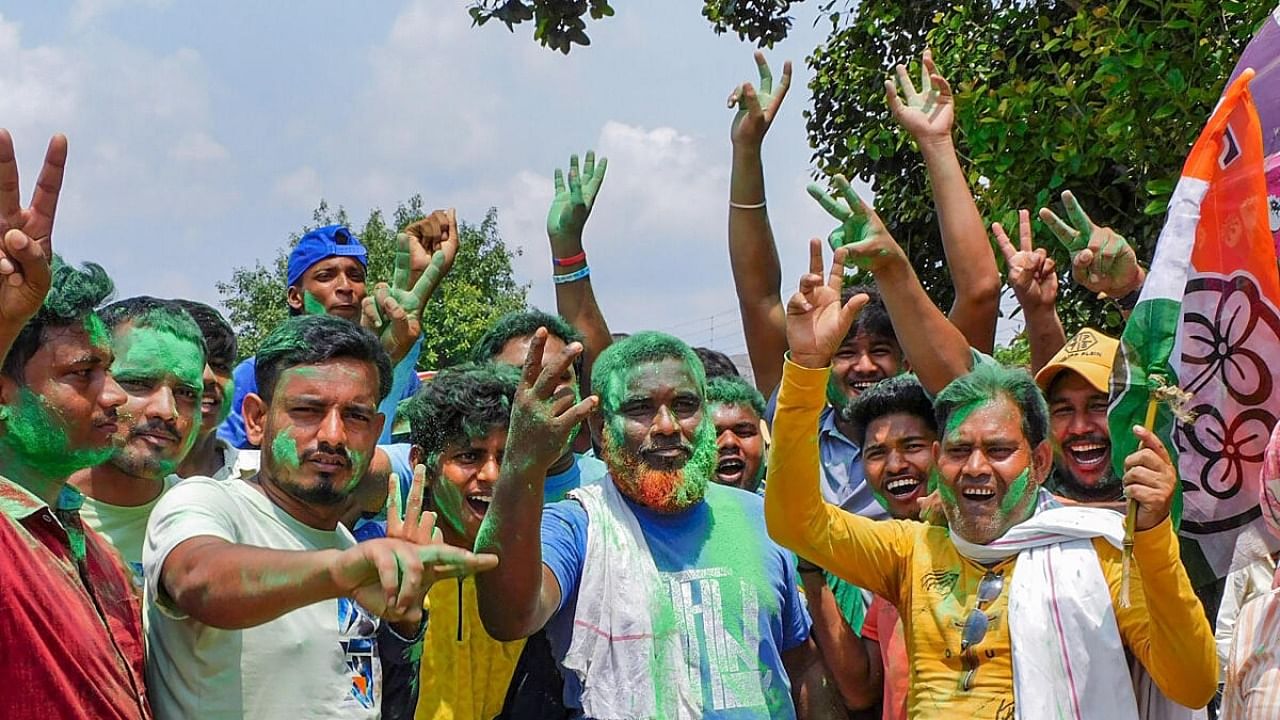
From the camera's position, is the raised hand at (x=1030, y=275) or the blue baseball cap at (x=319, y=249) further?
the blue baseball cap at (x=319, y=249)

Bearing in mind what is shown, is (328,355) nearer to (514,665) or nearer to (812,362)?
(514,665)

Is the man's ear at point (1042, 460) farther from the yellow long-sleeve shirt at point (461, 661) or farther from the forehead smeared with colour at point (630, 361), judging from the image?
the yellow long-sleeve shirt at point (461, 661)

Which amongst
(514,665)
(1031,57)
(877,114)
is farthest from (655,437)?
(877,114)

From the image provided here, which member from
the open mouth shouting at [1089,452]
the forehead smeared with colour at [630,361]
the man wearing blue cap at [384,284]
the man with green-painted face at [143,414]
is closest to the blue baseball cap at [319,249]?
the man wearing blue cap at [384,284]

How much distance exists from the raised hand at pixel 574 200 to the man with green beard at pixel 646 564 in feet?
5.44

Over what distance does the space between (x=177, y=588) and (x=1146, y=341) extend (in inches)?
97.6

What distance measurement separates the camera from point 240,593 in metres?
2.79

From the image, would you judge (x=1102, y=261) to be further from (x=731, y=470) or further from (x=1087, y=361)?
(x=731, y=470)

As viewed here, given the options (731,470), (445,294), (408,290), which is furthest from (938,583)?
(445,294)

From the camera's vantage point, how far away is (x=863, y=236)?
4656 millimetres

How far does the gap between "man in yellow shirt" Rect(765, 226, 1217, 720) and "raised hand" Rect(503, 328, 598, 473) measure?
69 cm

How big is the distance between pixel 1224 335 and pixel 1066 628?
982mm

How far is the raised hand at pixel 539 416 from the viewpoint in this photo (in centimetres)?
340

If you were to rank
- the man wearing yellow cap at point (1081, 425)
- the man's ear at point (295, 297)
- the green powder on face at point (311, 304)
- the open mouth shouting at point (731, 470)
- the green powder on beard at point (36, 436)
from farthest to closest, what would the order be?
the man's ear at point (295, 297), the green powder on face at point (311, 304), the open mouth shouting at point (731, 470), the man wearing yellow cap at point (1081, 425), the green powder on beard at point (36, 436)
